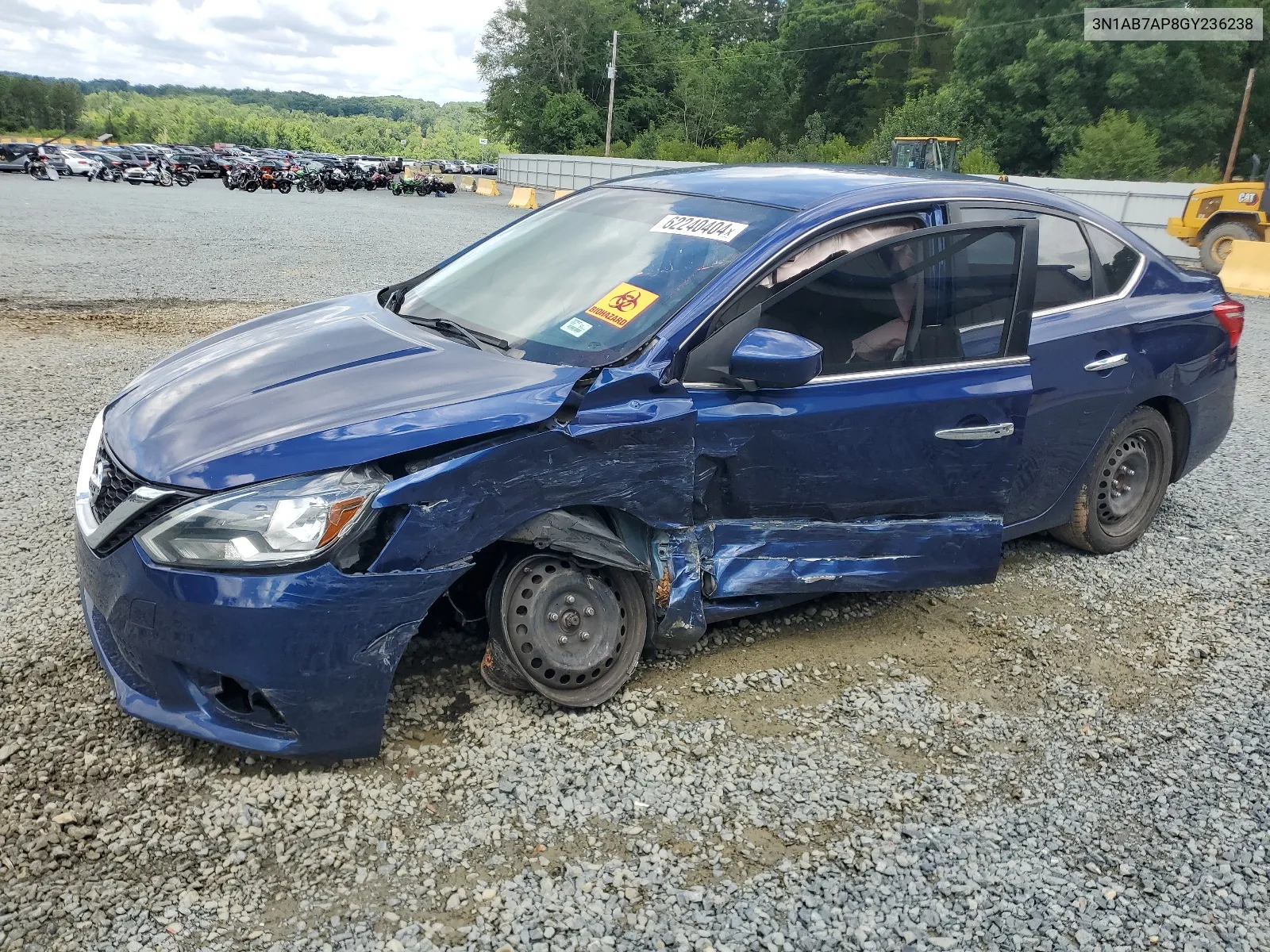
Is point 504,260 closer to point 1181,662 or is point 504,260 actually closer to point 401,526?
point 401,526

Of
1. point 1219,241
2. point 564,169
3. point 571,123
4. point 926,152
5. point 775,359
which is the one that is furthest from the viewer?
point 571,123

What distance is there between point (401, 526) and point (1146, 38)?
4186cm

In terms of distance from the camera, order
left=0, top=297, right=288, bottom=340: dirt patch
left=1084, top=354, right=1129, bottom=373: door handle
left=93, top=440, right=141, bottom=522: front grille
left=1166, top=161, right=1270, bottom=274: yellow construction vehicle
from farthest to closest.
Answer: left=1166, top=161, right=1270, bottom=274: yellow construction vehicle
left=0, top=297, right=288, bottom=340: dirt patch
left=1084, top=354, right=1129, bottom=373: door handle
left=93, top=440, right=141, bottom=522: front grille

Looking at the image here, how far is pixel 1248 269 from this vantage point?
1530cm

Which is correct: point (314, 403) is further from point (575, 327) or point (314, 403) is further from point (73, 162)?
point (73, 162)

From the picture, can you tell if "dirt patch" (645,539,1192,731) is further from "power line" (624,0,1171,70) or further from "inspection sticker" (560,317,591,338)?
"power line" (624,0,1171,70)

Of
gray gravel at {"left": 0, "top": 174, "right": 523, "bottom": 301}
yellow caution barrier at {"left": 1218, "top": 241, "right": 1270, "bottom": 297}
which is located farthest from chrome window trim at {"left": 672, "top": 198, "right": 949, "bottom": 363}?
yellow caution barrier at {"left": 1218, "top": 241, "right": 1270, "bottom": 297}

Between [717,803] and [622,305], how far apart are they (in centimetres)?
157

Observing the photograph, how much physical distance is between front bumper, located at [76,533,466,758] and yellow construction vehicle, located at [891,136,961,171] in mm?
23807

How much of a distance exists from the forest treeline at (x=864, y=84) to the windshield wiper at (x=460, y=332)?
3349 centimetres

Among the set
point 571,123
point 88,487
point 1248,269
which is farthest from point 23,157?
point 88,487

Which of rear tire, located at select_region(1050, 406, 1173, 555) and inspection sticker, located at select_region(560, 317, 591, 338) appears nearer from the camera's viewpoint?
inspection sticker, located at select_region(560, 317, 591, 338)

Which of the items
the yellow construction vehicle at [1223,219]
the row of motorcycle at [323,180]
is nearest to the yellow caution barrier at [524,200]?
the row of motorcycle at [323,180]

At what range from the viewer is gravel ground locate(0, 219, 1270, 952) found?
7.52 ft
